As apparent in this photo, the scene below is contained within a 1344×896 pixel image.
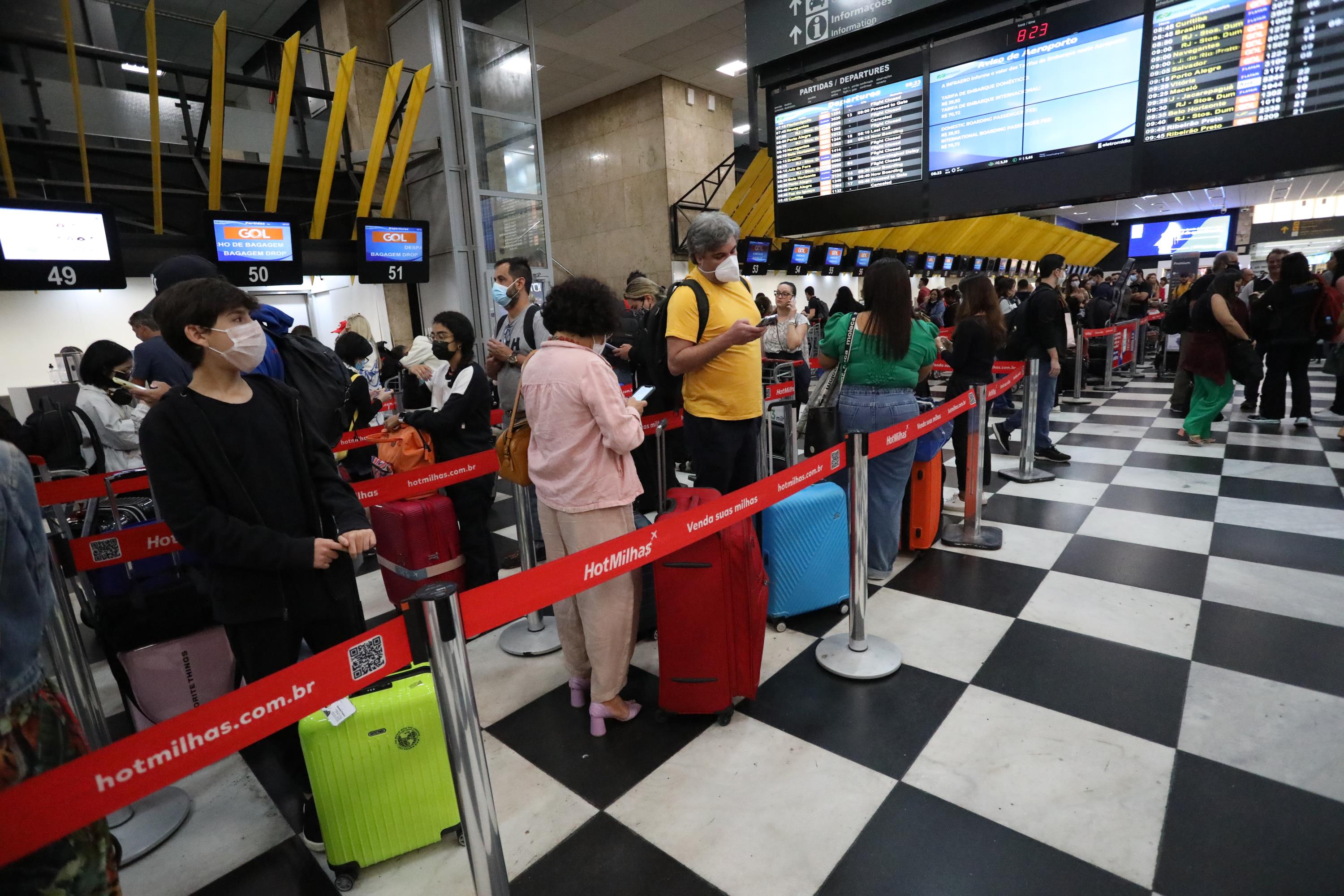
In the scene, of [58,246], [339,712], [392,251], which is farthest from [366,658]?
[392,251]

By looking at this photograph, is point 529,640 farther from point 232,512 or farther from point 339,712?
point 232,512

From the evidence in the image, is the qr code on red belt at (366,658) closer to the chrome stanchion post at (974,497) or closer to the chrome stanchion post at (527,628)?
the chrome stanchion post at (527,628)

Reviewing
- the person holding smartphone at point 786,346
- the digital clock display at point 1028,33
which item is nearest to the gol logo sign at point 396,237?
the person holding smartphone at point 786,346

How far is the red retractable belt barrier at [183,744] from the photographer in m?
0.92

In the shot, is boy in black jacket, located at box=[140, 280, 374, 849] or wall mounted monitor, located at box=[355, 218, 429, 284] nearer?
boy in black jacket, located at box=[140, 280, 374, 849]

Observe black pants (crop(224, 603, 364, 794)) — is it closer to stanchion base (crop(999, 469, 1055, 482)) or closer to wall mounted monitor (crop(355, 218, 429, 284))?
stanchion base (crop(999, 469, 1055, 482))

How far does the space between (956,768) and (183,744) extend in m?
2.08

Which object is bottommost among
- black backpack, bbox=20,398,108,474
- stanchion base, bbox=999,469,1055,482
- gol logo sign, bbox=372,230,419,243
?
stanchion base, bbox=999,469,1055,482

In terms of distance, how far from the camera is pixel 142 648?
2.32 metres

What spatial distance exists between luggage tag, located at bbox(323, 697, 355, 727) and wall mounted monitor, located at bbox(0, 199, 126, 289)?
593 centimetres

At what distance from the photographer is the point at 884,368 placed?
3.22m

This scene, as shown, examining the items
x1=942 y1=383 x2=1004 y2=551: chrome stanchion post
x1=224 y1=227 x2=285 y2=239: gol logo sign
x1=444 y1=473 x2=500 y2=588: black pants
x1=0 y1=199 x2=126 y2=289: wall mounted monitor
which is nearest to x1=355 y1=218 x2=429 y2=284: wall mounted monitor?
x1=224 y1=227 x2=285 y2=239: gol logo sign

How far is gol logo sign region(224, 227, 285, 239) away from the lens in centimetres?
651

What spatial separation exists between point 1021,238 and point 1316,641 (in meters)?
23.8
